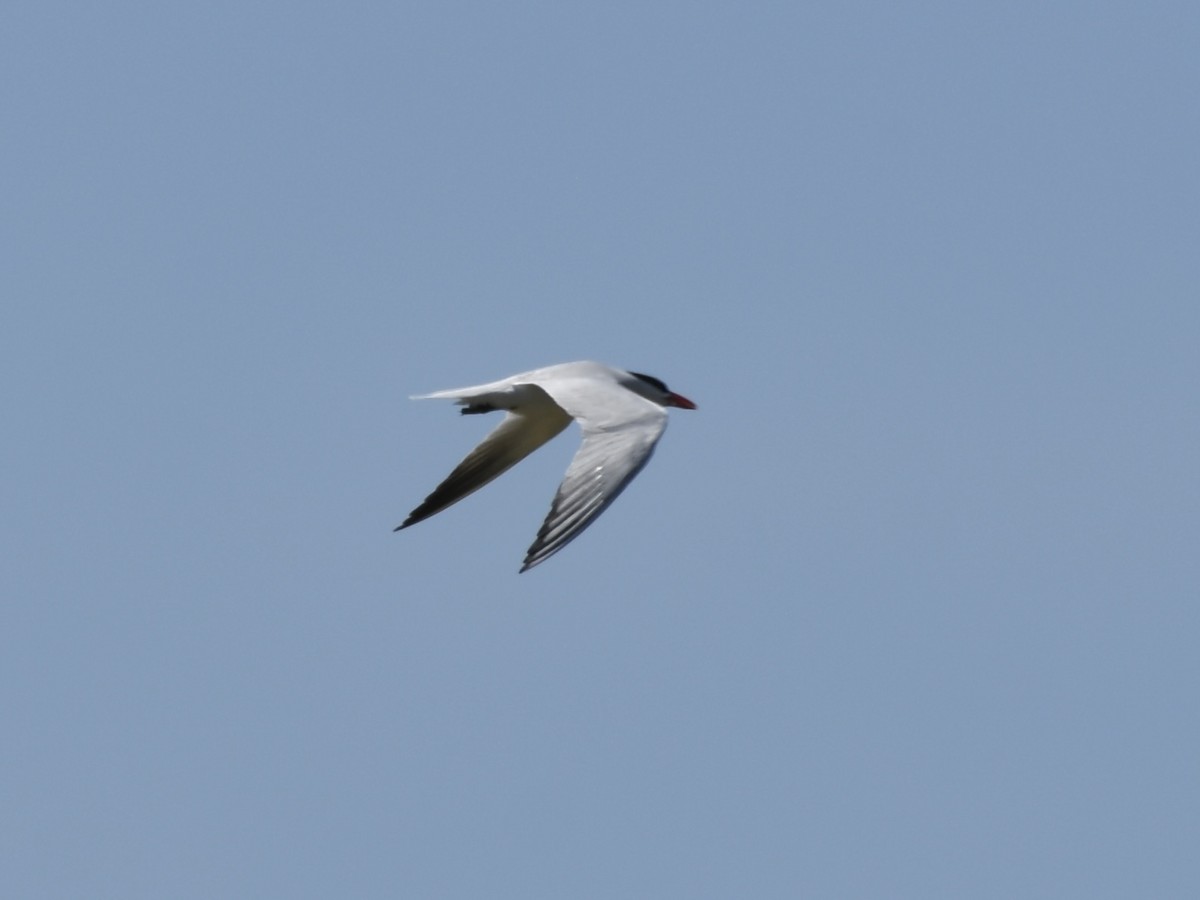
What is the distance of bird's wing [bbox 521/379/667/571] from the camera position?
12.4 metres

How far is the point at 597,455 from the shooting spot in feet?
42.6

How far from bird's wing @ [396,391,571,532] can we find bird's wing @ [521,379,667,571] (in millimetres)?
1469

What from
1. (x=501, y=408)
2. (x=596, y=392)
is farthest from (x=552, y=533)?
(x=501, y=408)

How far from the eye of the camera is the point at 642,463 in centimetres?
1299

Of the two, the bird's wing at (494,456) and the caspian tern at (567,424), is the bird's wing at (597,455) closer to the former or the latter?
the caspian tern at (567,424)

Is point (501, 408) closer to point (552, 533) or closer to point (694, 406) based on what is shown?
point (694, 406)

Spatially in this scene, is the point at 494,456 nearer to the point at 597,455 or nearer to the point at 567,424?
the point at 567,424

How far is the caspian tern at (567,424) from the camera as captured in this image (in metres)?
12.5

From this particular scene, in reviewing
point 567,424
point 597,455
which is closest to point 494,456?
point 567,424

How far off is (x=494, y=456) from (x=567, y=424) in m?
0.57

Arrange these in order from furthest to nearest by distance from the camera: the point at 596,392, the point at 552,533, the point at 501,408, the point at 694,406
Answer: the point at 694,406
the point at 501,408
the point at 596,392
the point at 552,533

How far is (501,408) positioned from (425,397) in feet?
2.59

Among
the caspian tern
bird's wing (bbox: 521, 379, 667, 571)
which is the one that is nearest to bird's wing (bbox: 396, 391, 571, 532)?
the caspian tern

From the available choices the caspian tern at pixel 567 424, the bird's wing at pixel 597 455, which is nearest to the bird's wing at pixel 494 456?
the caspian tern at pixel 567 424
